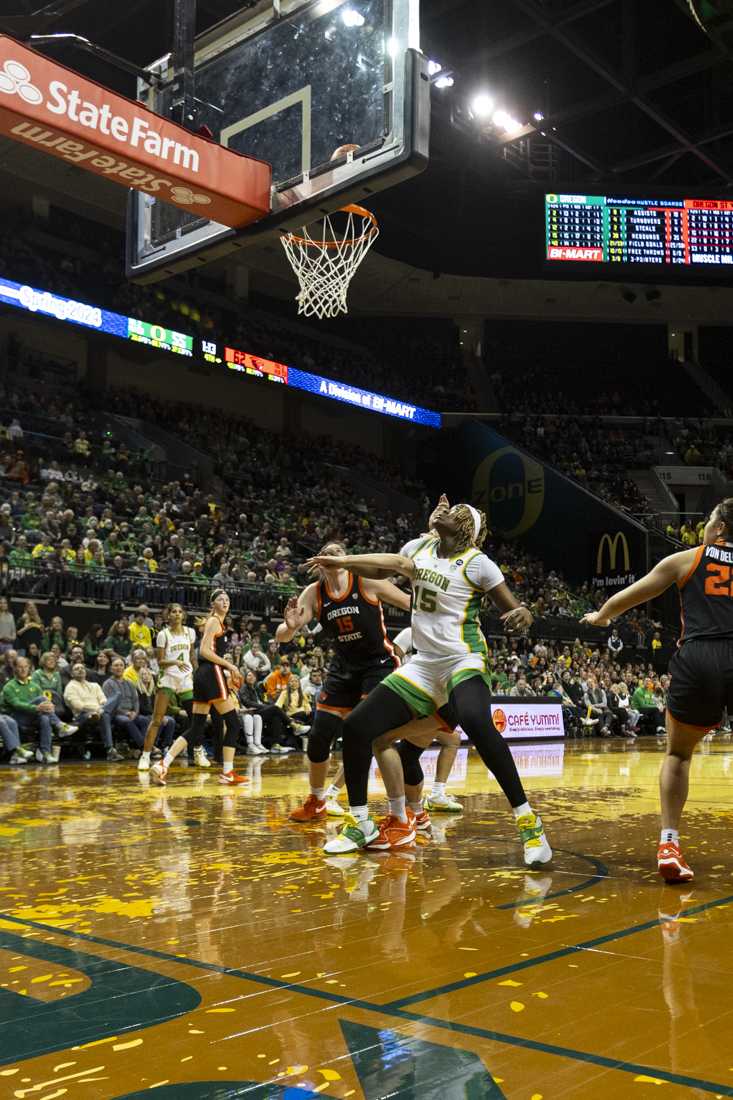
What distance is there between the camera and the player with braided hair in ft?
16.1

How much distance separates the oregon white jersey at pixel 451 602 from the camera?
18.5 feet

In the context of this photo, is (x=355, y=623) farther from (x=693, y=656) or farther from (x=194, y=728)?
(x=194, y=728)

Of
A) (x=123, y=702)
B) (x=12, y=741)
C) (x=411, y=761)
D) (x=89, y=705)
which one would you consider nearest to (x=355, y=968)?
(x=411, y=761)

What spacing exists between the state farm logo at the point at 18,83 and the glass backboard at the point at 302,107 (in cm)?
164

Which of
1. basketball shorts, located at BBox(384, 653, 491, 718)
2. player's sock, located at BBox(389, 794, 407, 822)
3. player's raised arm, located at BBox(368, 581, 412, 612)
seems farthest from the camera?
player's raised arm, located at BBox(368, 581, 412, 612)

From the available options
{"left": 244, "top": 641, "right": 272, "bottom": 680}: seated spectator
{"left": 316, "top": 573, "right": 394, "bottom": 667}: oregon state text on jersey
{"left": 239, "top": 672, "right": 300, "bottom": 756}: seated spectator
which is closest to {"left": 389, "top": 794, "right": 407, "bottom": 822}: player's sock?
{"left": 316, "top": 573, "right": 394, "bottom": 667}: oregon state text on jersey

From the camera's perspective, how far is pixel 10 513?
2034 centimetres

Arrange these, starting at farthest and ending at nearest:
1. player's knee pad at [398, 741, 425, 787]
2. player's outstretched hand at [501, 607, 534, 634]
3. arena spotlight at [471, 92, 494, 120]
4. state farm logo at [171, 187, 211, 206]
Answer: arena spotlight at [471, 92, 494, 120] < state farm logo at [171, 187, 211, 206] < player's knee pad at [398, 741, 425, 787] < player's outstretched hand at [501, 607, 534, 634]

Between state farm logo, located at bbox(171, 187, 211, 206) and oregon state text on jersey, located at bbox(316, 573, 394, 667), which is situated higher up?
state farm logo, located at bbox(171, 187, 211, 206)

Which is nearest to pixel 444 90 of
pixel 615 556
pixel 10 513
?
pixel 615 556

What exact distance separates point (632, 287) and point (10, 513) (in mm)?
27993

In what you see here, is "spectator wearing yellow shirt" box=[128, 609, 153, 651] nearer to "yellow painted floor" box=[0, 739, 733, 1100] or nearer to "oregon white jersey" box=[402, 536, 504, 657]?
"yellow painted floor" box=[0, 739, 733, 1100]

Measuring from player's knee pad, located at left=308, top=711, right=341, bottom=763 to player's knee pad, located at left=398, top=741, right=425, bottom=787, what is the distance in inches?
21.5

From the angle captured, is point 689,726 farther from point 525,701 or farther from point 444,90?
point 444,90
